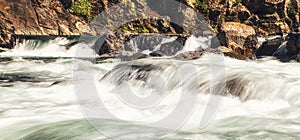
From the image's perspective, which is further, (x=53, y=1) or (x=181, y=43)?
(x=53, y=1)

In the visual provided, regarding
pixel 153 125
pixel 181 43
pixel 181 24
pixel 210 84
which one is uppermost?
pixel 181 24

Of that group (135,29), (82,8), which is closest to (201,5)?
(135,29)

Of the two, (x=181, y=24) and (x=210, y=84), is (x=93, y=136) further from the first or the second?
(x=181, y=24)

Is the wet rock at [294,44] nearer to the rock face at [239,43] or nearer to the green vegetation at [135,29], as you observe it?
the rock face at [239,43]

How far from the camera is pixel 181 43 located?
2645 cm

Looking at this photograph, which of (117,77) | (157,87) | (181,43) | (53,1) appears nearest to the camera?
(157,87)

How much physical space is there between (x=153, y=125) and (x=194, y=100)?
8.17 feet

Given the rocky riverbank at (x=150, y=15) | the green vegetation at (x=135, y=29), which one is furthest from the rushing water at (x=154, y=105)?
the green vegetation at (x=135, y=29)

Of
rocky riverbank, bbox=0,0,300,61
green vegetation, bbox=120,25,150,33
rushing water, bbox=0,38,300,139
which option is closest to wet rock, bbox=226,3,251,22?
rocky riverbank, bbox=0,0,300,61

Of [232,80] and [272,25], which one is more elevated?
[272,25]

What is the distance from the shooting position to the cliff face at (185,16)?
34688 millimetres

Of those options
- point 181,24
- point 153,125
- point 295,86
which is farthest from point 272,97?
point 181,24

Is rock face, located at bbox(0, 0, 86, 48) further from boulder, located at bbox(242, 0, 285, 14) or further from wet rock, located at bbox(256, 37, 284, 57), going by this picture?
boulder, located at bbox(242, 0, 285, 14)

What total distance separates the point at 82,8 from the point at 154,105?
31.7m
